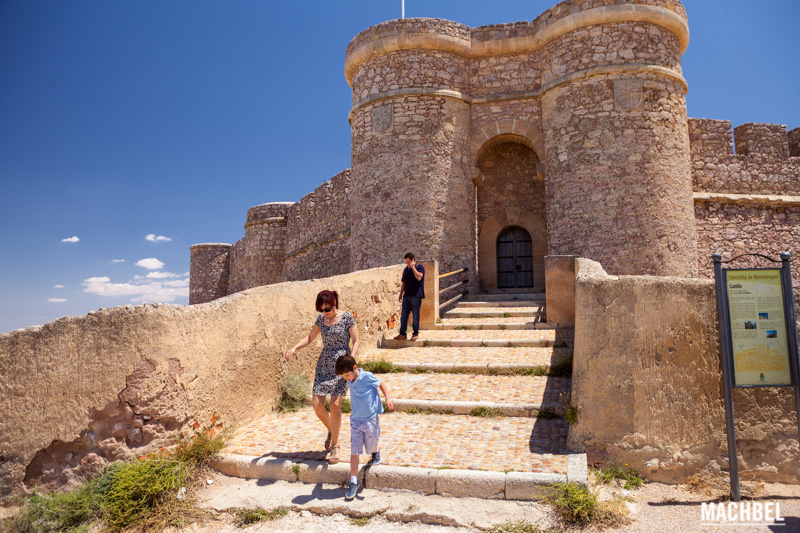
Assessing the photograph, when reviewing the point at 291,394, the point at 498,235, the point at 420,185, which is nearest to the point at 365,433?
the point at 291,394

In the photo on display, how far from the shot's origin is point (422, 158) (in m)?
11.9

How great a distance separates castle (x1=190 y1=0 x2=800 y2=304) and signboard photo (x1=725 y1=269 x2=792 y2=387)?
7.10 meters

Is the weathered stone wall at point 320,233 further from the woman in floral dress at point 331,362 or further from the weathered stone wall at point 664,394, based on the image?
the weathered stone wall at point 664,394

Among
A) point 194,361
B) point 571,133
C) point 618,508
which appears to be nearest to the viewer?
point 618,508

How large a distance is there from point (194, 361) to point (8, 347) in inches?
52.8

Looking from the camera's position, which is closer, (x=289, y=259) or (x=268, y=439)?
(x=268, y=439)

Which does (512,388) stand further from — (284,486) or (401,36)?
(401,36)

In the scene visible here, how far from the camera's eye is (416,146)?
11984mm

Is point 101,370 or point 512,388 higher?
point 101,370

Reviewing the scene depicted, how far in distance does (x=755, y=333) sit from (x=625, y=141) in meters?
7.95

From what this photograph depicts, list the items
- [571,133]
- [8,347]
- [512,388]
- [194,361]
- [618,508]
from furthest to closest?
[571,133] → [512,388] → [194,361] → [8,347] → [618,508]

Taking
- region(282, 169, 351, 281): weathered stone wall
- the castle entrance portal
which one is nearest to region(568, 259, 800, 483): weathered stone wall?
the castle entrance portal

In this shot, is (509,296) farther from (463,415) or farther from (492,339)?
(463,415)

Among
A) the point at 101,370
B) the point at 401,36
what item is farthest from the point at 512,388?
the point at 401,36
